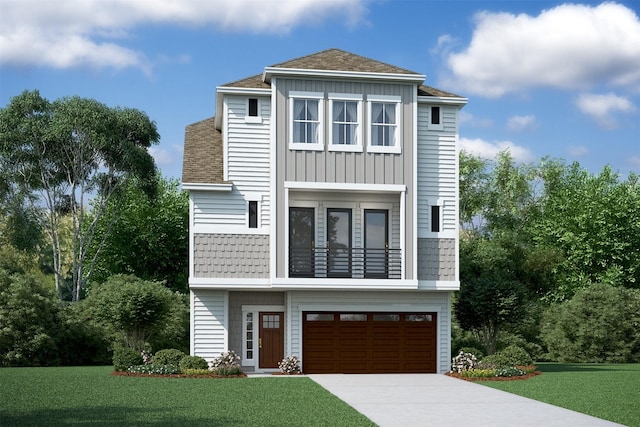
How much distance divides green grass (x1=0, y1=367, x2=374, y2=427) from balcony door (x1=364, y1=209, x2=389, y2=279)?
5062 mm

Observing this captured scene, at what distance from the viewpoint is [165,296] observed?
3356 centimetres

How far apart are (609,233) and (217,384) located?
30.7 meters

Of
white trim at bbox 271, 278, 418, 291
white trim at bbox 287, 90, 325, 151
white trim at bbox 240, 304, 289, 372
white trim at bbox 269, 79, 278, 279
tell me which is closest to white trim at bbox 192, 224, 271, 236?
white trim at bbox 269, 79, 278, 279

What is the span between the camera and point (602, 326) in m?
37.5

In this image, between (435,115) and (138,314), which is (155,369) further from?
(435,115)

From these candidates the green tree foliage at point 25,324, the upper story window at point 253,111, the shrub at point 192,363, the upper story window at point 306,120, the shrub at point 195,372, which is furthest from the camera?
the green tree foliage at point 25,324

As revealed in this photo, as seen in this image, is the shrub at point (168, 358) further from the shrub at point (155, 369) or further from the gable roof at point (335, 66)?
the gable roof at point (335, 66)

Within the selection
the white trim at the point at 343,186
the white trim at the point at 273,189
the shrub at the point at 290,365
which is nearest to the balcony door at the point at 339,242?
the white trim at the point at 343,186

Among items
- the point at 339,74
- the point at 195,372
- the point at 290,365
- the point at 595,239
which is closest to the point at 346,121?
the point at 339,74

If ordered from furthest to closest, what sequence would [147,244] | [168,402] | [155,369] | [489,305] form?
[147,244]
[489,305]
[155,369]
[168,402]

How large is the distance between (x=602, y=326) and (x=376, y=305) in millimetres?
13997

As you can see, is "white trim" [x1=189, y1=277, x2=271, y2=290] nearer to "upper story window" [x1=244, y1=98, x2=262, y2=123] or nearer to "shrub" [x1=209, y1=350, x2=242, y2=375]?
"shrub" [x1=209, y1=350, x2=242, y2=375]

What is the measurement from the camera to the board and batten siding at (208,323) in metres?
27.6

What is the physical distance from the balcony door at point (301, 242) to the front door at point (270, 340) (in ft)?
6.45
